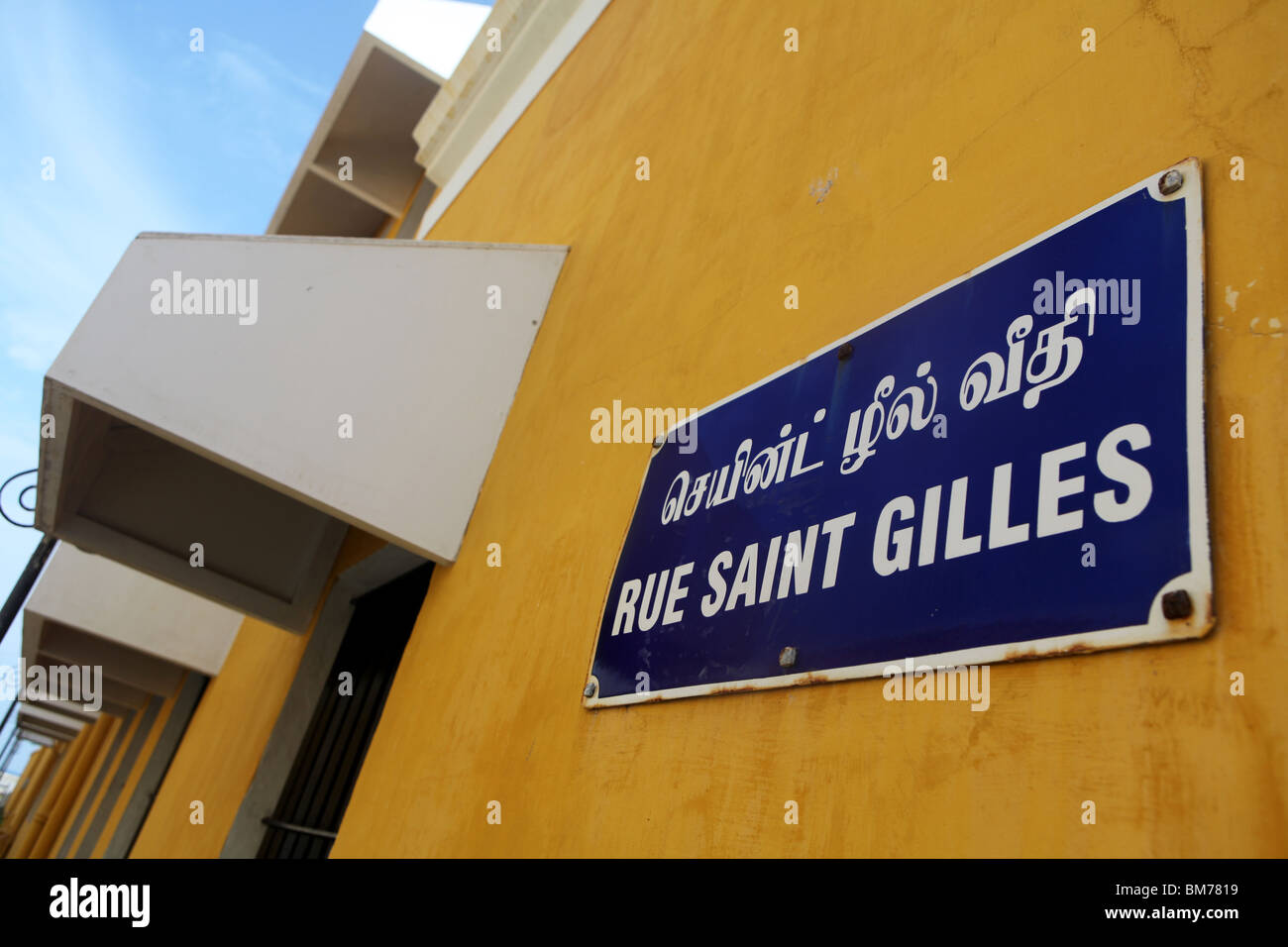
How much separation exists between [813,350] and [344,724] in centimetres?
313

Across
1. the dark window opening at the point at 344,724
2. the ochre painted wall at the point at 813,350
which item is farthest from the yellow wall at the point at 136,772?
the ochre painted wall at the point at 813,350

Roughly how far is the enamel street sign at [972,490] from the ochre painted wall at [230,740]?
8.13 ft

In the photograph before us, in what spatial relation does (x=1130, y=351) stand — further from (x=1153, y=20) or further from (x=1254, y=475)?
(x=1153, y=20)

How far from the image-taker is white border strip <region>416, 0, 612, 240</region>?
4375mm

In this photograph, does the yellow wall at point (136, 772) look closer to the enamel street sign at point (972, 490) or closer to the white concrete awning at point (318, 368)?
the white concrete awning at point (318, 368)

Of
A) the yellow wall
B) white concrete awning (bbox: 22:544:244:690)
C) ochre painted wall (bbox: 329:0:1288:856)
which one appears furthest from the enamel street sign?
the yellow wall

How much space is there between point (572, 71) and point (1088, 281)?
144 inches

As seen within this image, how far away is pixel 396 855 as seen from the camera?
2.22 metres

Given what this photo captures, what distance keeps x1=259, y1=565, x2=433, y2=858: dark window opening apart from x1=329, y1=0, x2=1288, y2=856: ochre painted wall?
93cm

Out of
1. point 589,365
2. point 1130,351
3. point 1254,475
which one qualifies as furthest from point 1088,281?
point 589,365

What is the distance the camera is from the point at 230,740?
5.14 m

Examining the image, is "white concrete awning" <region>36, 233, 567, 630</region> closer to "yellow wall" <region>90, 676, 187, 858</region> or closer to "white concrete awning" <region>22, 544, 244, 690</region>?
"white concrete awning" <region>22, 544, 244, 690</region>

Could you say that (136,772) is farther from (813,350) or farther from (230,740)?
(813,350)

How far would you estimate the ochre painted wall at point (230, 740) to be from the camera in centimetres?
431
